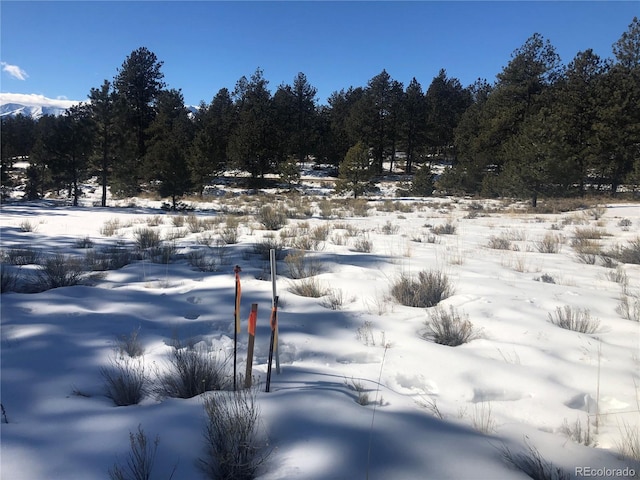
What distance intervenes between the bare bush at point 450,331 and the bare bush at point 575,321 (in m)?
0.90

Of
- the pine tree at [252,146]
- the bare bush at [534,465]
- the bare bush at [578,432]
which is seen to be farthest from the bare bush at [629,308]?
the pine tree at [252,146]

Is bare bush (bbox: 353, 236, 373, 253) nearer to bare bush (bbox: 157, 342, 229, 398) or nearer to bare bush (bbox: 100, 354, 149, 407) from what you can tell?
bare bush (bbox: 157, 342, 229, 398)

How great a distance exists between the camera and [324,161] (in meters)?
51.2

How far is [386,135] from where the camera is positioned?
50906 mm

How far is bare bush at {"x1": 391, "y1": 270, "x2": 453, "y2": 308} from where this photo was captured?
4.43 m

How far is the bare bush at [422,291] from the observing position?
443cm

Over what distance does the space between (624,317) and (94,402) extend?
4.86 meters

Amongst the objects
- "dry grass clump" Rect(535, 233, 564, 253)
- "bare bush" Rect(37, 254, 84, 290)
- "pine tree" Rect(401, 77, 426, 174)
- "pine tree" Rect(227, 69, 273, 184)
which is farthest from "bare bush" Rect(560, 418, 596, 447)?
"pine tree" Rect(401, 77, 426, 174)

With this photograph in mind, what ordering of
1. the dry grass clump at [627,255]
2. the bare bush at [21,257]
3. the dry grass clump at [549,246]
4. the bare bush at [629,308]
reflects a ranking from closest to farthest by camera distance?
the bare bush at [629,308]
the bare bush at [21,257]
the dry grass clump at [627,255]
the dry grass clump at [549,246]

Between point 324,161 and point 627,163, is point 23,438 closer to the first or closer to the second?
point 627,163

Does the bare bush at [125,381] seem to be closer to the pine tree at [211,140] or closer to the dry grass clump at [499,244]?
the dry grass clump at [499,244]

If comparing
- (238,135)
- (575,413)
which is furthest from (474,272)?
(238,135)

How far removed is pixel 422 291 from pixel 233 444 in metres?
3.16

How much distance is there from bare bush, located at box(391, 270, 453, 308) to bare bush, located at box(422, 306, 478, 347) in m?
0.66
